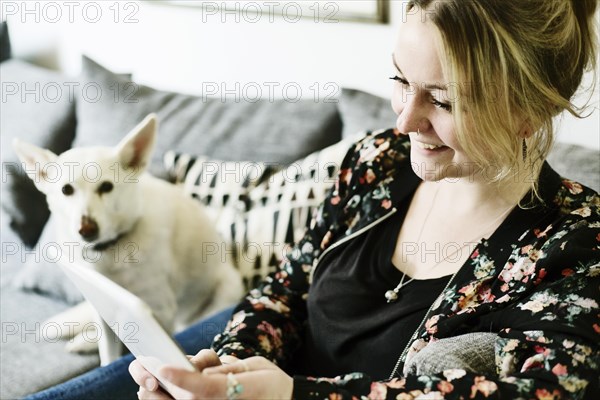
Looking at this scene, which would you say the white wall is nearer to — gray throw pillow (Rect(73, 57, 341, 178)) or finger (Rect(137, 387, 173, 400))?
gray throw pillow (Rect(73, 57, 341, 178))

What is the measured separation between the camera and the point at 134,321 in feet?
2.75

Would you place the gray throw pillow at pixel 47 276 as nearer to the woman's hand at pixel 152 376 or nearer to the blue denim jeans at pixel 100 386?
the blue denim jeans at pixel 100 386

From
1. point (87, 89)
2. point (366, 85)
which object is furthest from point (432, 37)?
point (87, 89)

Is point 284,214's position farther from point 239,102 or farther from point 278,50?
point 278,50

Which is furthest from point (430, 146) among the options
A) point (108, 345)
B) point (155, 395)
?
point (108, 345)

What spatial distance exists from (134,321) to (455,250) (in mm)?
546

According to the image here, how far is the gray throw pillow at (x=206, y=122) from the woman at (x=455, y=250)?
449 mm

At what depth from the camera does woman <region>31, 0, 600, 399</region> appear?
877 millimetres

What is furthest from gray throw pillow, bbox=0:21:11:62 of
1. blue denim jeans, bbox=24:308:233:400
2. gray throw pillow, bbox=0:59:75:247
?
blue denim jeans, bbox=24:308:233:400

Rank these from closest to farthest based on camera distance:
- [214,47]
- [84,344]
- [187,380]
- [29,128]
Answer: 1. [187,380]
2. [84,344]
3. [29,128]
4. [214,47]

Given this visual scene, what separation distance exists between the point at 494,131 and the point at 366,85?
911 millimetres

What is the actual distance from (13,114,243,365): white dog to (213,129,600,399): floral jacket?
31cm

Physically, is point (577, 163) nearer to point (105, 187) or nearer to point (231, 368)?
point (231, 368)

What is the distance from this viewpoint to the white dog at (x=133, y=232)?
4.71ft
